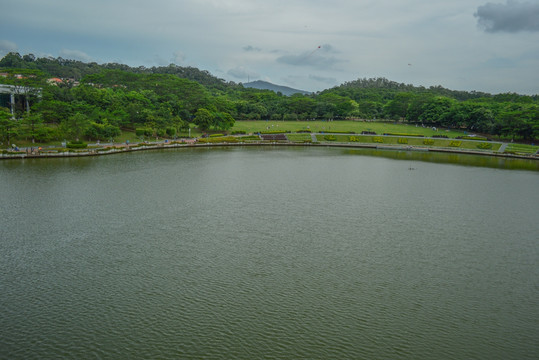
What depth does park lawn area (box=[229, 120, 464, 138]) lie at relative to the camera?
68.4 meters

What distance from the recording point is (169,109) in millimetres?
60656

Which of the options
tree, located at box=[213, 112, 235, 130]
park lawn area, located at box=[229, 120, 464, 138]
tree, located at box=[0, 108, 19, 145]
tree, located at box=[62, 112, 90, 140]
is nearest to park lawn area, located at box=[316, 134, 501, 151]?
park lawn area, located at box=[229, 120, 464, 138]

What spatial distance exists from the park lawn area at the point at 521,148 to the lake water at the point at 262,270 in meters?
29.7

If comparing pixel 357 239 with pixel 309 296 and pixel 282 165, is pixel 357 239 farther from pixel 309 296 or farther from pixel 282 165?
pixel 282 165

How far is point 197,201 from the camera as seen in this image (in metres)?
24.8

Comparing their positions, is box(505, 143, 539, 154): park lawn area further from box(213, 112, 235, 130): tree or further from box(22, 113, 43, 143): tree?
box(22, 113, 43, 143): tree

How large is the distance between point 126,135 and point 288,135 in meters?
26.1

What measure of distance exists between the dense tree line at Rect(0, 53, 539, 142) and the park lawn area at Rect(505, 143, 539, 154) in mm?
4044

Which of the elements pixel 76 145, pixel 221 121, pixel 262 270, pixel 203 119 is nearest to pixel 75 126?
pixel 76 145

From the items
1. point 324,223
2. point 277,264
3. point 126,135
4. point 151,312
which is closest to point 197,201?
point 324,223

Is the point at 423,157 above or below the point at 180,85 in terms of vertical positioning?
below

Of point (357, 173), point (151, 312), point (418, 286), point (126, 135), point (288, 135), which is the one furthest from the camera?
point (288, 135)

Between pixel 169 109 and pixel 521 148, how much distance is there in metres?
55.4

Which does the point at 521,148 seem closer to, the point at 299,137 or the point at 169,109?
the point at 299,137
